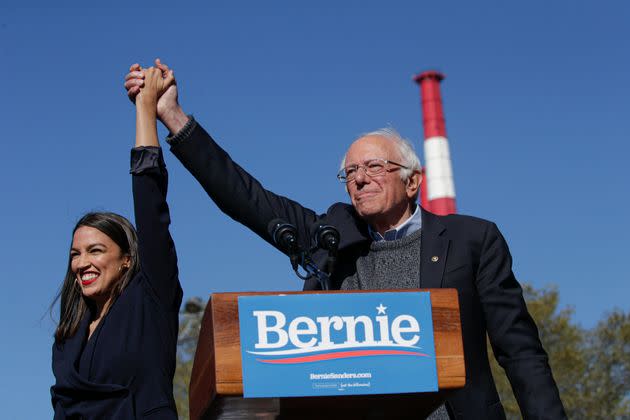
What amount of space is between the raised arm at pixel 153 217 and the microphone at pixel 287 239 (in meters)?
0.43

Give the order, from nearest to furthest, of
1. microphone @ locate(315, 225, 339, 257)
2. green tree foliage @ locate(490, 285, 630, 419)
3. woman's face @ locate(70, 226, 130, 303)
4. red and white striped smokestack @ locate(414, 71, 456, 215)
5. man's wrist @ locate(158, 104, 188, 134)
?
microphone @ locate(315, 225, 339, 257) < woman's face @ locate(70, 226, 130, 303) < man's wrist @ locate(158, 104, 188, 134) < green tree foliage @ locate(490, 285, 630, 419) < red and white striped smokestack @ locate(414, 71, 456, 215)

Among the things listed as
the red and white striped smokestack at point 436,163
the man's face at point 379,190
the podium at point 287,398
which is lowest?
the podium at point 287,398

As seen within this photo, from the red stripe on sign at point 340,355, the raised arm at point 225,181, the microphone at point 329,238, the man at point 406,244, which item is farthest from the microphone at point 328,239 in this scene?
the raised arm at point 225,181

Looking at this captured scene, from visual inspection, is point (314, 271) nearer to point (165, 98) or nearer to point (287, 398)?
point (287, 398)

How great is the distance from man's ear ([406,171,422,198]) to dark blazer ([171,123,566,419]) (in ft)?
0.48

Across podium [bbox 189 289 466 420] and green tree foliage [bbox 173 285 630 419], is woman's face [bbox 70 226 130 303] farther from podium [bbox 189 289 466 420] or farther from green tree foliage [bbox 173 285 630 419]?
green tree foliage [bbox 173 285 630 419]

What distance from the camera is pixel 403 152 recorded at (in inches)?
203

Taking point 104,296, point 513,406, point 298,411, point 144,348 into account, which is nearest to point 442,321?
point 298,411

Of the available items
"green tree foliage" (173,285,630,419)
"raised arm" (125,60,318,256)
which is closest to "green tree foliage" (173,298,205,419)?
"green tree foliage" (173,285,630,419)

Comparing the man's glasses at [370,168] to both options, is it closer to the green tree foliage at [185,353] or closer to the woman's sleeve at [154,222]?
the woman's sleeve at [154,222]

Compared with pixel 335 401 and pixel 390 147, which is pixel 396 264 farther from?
pixel 335 401

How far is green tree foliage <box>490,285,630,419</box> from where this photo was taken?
27531 mm

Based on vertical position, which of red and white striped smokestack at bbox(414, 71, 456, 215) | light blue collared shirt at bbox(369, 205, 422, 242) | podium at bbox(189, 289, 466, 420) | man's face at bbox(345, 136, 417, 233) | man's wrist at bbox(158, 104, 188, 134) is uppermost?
red and white striped smokestack at bbox(414, 71, 456, 215)

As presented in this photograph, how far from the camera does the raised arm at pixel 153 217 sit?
418 centimetres
